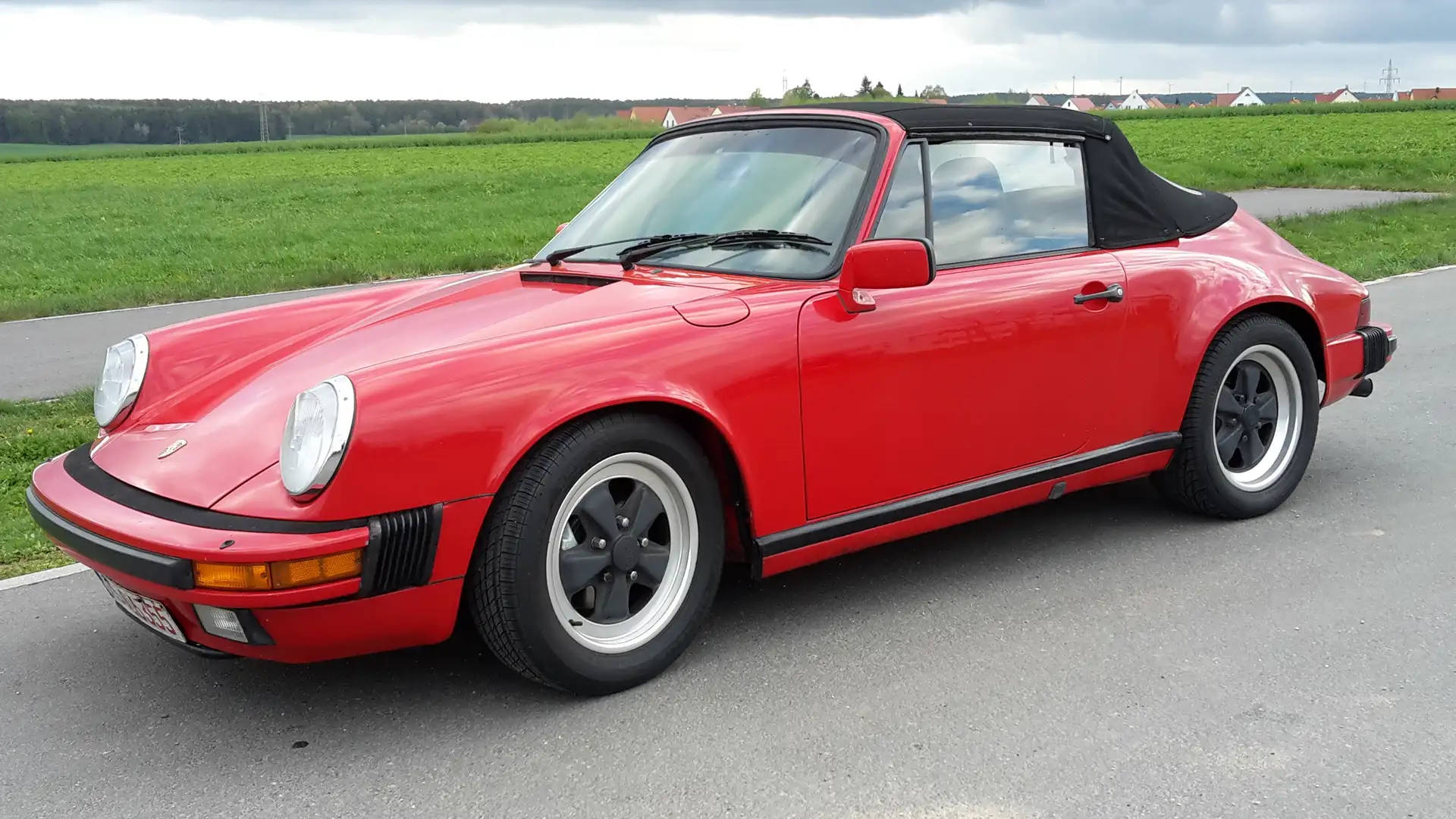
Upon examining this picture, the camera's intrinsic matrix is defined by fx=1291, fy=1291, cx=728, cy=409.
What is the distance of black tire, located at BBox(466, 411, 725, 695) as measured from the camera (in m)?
2.99

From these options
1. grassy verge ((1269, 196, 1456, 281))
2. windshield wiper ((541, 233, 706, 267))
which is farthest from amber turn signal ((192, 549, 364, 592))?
grassy verge ((1269, 196, 1456, 281))

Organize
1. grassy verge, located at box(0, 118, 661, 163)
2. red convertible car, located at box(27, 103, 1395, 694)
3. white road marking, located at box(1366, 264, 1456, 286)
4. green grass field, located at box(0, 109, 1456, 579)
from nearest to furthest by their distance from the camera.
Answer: red convertible car, located at box(27, 103, 1395, 694)
white road marking, located at box(1366, 264, 1456, 286)
green grass field, located at box(0, 109, 1456, 579)
grassy verge, located at box(0, 118, 661, 163)

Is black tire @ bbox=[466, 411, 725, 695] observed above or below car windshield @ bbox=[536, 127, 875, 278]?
below

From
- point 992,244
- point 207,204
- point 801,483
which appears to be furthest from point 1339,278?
point 207,204

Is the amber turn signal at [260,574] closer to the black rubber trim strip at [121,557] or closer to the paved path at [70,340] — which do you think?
the black rubber trim strip at [121,557]

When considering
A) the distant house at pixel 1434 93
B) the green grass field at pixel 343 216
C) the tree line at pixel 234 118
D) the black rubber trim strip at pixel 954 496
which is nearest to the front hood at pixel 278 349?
the black rubber trim strip at pixel 954 496

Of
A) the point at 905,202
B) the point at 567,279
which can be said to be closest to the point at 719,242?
the point at 567,279

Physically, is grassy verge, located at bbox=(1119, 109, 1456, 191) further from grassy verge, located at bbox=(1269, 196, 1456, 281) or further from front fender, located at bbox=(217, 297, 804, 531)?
front fender, located at bbox=(217, 297, 804, 531)

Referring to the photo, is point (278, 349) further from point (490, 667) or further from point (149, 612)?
point (490, 667)

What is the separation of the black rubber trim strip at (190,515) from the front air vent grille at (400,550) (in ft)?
0.17

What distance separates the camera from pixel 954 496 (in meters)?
3.83

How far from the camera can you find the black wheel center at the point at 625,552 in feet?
10.6

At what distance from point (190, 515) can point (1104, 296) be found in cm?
275

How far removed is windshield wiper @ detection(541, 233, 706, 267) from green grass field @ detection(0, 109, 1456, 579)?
2091 mm
